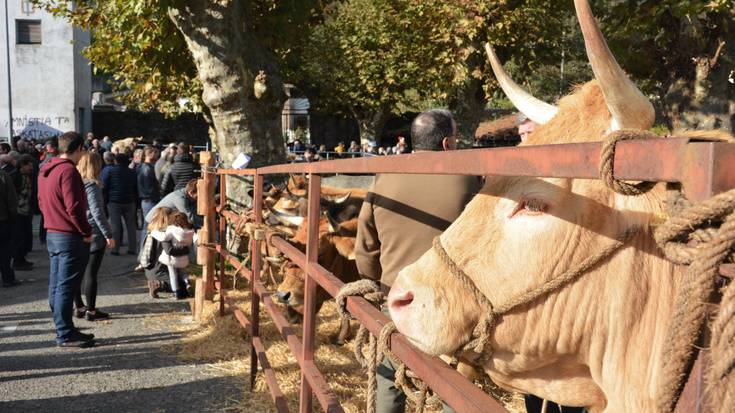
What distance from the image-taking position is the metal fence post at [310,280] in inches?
119

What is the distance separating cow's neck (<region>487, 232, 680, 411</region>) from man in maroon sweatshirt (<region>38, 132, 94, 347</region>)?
5227 mm

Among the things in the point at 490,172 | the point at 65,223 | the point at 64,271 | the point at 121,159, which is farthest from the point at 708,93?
the point at 490,172

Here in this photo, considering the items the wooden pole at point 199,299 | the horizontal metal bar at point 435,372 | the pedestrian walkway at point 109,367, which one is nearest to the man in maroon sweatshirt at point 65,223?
the pedestrian walkway at point 109,367

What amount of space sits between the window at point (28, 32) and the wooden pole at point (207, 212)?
2810 cm

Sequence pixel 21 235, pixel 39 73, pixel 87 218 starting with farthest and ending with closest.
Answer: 1. pixel 39 73
2. pixel 21 235
3. pixel 87 218

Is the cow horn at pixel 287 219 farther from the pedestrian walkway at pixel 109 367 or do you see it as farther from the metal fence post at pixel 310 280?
the metal fence post at pixel 310 280

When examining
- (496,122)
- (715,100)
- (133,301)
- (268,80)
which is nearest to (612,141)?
(133,301)

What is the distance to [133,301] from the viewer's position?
27.4 ft

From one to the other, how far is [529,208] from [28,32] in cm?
3424

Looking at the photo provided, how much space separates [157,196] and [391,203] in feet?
30.1

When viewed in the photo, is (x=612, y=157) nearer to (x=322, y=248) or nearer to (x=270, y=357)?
(x=270, y=357)

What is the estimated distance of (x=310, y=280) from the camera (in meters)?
3.06

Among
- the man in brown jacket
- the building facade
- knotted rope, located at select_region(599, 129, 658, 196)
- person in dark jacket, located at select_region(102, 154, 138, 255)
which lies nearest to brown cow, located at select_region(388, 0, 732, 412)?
knotted rope, located at select_region(599, 129, 658, 196)

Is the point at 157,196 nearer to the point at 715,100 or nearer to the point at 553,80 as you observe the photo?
the point at 715,100
